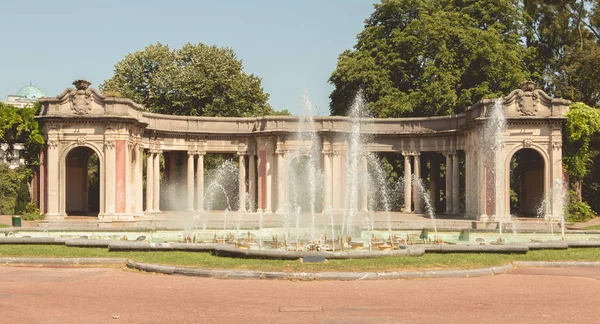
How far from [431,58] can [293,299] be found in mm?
38030

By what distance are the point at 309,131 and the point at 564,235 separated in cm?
1893

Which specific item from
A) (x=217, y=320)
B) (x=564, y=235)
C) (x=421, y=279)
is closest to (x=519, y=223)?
(x=564, y=235)

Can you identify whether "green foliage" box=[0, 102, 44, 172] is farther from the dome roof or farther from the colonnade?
the dome roof

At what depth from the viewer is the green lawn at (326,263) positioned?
17453 mm

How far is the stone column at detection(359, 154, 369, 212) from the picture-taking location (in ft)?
142

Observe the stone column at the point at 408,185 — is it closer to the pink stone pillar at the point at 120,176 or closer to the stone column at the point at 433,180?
the stone column at the point at 433,180

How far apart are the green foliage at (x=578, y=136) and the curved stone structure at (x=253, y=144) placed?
0.70 meters

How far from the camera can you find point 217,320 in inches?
473

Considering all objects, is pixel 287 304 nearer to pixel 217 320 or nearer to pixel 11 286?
pixel 217 320

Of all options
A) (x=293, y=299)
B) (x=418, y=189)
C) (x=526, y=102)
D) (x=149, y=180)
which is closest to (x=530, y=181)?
(x=418, y=189)

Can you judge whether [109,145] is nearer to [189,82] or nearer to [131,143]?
[131,143]

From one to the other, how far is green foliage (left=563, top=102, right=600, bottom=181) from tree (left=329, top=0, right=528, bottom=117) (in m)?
9.77

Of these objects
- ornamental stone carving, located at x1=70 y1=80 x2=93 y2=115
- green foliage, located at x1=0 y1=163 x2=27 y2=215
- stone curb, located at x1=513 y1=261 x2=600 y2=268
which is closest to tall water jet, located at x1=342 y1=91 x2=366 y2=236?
ornamental stone carving, located at x1=70 y1=80 x2=93 y2=115

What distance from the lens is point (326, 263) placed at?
1775 centimetres
